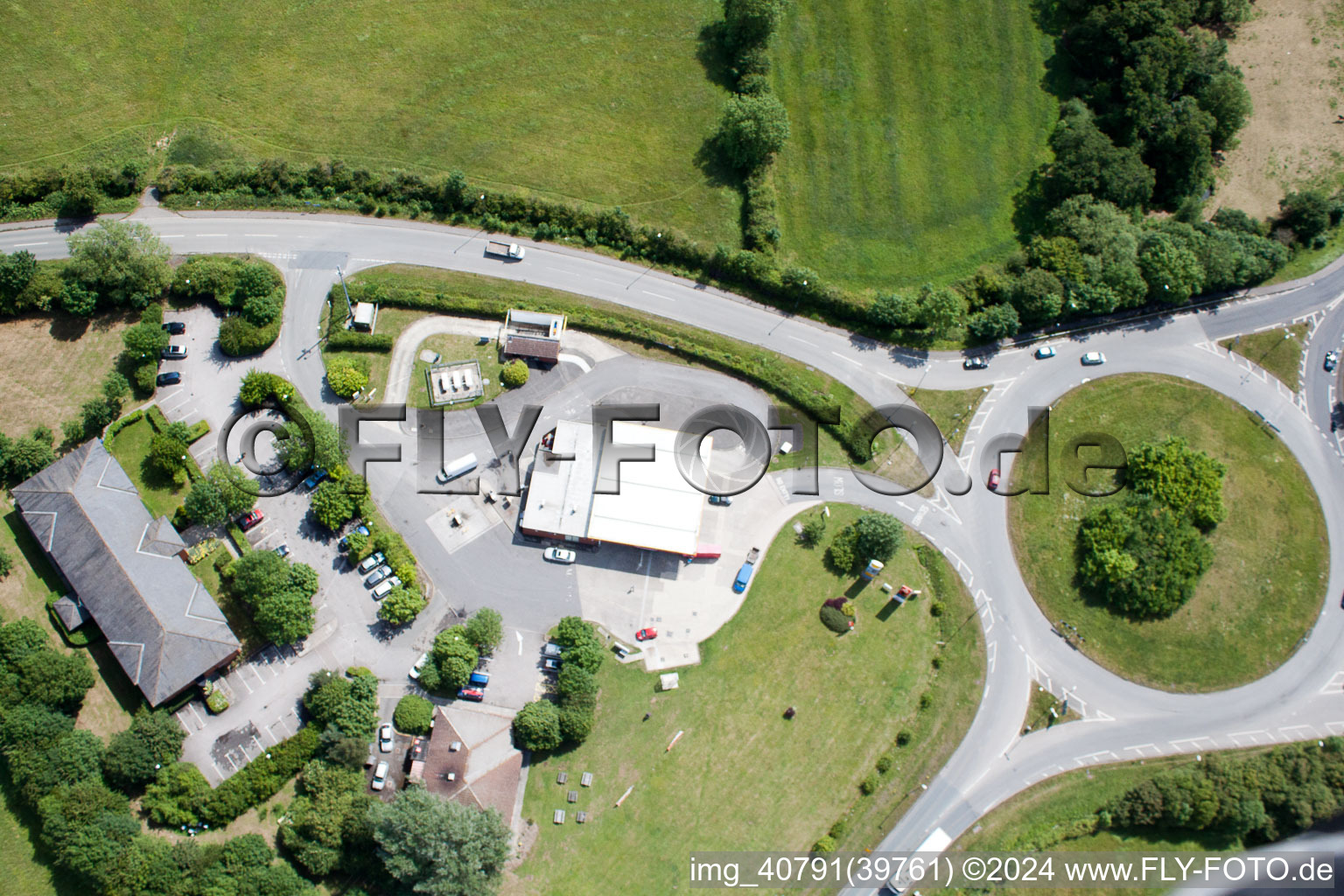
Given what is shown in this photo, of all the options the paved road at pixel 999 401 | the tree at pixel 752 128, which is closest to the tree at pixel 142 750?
the paved road at pixel 999 401

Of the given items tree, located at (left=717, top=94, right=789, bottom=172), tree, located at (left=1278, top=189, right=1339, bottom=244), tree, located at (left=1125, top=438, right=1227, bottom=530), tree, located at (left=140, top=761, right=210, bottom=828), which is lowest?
tree, located at (left=140, top=761, right=210, bottom=828)

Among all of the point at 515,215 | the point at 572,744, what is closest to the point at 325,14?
the point at 515,215

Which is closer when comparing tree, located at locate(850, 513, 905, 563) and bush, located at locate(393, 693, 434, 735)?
bush, located at locate(393, 693, 434, 735)

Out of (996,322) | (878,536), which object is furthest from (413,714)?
(996,322)

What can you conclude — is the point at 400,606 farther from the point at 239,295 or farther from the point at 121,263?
the point at 121,263

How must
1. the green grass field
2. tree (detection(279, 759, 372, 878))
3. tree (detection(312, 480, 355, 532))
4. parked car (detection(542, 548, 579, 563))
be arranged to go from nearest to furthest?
tree (detection(279, 759, 372, 878)), tree (detection(312, 480, 355, 532)), parked car (detection(542, 548, 579, 563)), the green grass field

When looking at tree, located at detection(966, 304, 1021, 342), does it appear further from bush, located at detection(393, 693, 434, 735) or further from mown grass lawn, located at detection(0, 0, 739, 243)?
bush, located at detection(393, 693, 434, 735)

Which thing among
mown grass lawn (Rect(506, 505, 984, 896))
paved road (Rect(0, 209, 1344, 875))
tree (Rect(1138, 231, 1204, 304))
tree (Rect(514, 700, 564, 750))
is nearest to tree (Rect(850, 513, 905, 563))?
mown grass lawn (Rect(506, 505, 984, 896))
